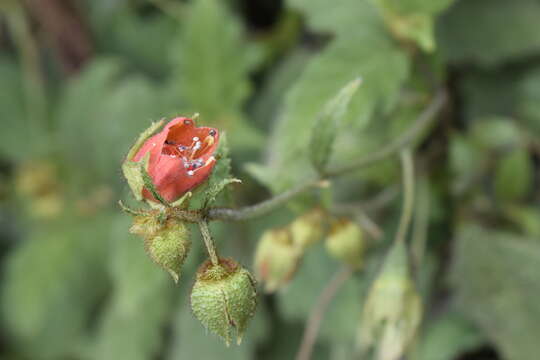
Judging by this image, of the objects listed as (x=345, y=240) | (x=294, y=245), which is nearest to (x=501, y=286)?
(x=345, y=240)

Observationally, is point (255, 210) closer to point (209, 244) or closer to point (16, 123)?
point (209, 244)

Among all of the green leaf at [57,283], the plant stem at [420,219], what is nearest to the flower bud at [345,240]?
the plant stem at [420,219]

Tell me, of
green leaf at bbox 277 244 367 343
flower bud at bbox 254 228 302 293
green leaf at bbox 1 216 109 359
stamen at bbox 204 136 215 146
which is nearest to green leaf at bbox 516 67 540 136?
green leaf at bbox 277 244 367 343

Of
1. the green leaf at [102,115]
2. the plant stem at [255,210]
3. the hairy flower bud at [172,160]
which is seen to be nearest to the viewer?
the hairy flower bud at [172,160]

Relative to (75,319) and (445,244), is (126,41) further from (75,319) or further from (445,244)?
(445,244)

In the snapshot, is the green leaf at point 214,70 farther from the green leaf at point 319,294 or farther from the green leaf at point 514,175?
the green leaf at point 514,175

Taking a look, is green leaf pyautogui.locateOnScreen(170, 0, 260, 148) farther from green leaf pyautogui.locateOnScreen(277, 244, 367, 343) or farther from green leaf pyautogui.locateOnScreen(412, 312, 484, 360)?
green leaf pyautogui.locateOnScreen(412, 312, 484, 360)

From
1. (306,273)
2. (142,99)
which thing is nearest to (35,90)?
(142,99)

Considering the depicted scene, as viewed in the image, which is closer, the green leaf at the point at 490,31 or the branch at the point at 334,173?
the branch at the point at 334,173
